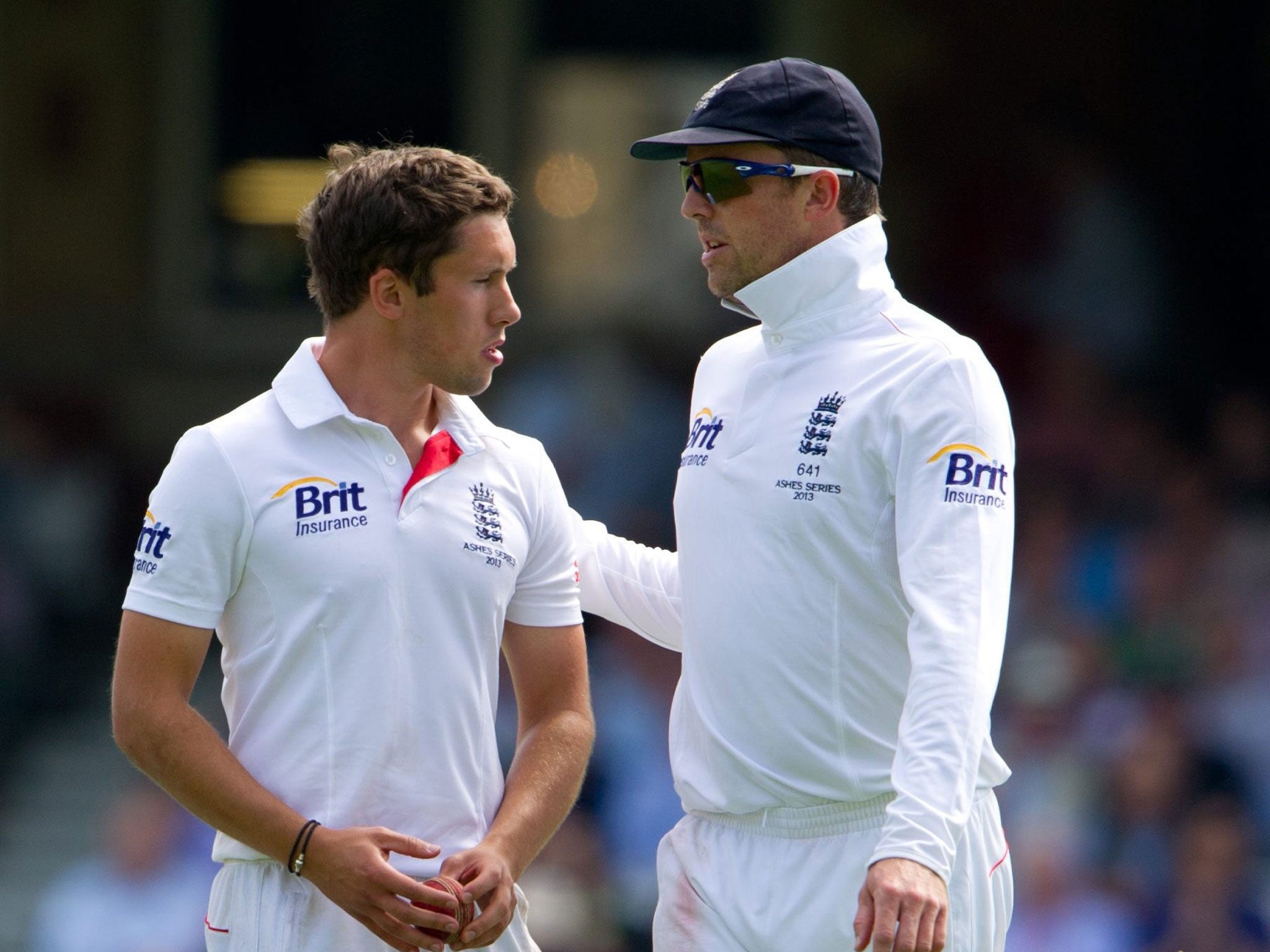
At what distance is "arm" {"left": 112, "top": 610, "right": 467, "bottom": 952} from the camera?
2830 mm

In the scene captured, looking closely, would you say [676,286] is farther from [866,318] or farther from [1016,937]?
[866,318]

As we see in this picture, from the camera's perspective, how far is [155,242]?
34.2 feet

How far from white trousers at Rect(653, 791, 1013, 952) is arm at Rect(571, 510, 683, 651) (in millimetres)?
465

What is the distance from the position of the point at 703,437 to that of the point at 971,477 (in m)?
0.56

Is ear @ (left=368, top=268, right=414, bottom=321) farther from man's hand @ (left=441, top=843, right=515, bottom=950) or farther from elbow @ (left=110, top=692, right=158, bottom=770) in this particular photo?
man's hand @ (left=441, top=843, right=515, bottom=950)

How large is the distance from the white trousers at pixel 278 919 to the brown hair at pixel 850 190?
1.38 meters

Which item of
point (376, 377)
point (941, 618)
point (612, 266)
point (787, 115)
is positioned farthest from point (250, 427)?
point (612, 266)

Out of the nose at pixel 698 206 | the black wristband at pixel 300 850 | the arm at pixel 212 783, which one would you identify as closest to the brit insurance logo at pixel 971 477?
the nose at pixel 698 206

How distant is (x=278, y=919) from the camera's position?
2.95 meters

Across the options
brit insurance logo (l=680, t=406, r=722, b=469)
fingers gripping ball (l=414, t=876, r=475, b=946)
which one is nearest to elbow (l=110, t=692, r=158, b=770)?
fingers gripping ball (l=414, t=876, r=475, b=946)

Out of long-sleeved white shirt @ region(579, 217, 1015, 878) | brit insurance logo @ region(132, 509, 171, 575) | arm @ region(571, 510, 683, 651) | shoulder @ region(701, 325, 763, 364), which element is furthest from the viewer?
arm @ region(571, 510, 683, 651)

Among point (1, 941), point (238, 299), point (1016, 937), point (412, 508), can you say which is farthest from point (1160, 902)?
point (238, 299)

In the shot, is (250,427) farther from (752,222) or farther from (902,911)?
(902,911)

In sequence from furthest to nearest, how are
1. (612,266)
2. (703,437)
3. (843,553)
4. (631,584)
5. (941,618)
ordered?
(612,266) → (631,584) → (703,437) → (843,553) → (941,618)
